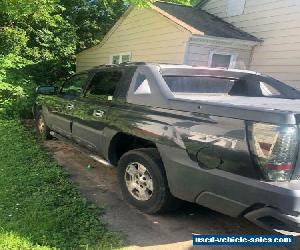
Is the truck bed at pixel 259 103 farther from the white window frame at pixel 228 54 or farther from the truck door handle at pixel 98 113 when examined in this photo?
the white window frame at pixel 228 54

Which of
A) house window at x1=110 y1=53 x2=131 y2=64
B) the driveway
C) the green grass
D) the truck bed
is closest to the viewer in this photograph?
the truck bed

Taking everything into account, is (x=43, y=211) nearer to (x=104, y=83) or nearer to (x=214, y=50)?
(x=104, y=83)

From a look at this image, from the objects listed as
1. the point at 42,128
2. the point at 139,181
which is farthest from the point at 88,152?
the point at 42,128

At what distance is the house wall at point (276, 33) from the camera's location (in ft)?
33.5

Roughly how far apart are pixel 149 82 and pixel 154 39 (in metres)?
8.04

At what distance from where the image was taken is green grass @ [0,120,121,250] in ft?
11.9

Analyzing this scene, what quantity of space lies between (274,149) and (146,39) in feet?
33.7

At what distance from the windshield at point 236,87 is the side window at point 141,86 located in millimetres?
426

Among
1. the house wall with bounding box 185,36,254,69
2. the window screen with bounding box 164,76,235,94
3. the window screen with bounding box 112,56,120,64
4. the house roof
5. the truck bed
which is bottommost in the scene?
the truck bed

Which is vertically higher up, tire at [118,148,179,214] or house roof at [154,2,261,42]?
house roof at [154,2,261,42]

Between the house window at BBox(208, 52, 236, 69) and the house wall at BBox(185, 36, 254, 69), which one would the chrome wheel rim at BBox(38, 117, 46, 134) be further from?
the house window at BBox(208, 52, 236, 69)

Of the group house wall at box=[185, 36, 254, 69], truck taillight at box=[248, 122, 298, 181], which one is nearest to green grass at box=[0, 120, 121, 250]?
truck taillight at box=[248, 122, 298, 181]

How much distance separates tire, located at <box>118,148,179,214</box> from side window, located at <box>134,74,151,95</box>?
0.69 meters

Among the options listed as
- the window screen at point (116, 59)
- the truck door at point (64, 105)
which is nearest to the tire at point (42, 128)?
the truck door at point (64, 105)
